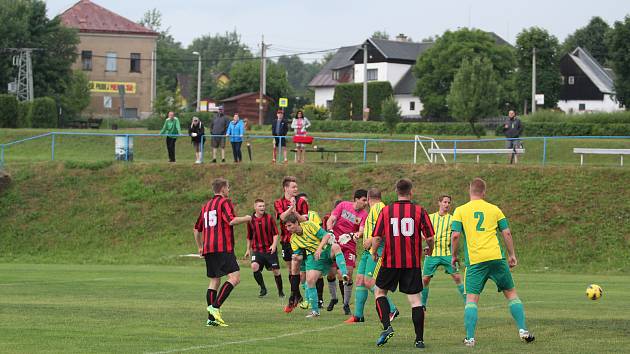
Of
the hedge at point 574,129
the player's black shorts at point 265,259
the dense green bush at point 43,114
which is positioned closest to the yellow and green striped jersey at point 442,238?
the player's black shorts at point 265,259

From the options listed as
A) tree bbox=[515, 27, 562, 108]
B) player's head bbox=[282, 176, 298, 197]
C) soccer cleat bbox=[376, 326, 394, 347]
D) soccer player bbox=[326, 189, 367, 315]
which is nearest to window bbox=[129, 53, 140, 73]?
tree bbox=[515, 27, 562, 108]

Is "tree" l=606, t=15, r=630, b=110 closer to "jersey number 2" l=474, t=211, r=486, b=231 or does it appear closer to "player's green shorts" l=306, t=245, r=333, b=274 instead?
"player's green shorts" l=306, t=245, r=333, b=274

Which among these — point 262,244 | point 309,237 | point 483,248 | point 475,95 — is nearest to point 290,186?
point 309,237

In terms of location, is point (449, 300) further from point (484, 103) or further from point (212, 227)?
point (484, 103)

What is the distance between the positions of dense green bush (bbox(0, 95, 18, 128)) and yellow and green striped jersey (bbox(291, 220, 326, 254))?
1891 inches

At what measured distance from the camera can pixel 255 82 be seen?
347ft

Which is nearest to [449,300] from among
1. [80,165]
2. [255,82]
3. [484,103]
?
[80,165]

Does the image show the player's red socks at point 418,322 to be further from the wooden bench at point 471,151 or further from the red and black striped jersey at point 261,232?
the wooden bench at point 471,151

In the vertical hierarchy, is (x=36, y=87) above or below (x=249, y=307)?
above

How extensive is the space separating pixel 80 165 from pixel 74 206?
120 inches

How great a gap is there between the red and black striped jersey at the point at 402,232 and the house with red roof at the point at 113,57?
3268 inches

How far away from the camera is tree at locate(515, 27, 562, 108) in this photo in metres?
84.3

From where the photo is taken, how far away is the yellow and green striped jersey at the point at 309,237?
→ 15.7 m

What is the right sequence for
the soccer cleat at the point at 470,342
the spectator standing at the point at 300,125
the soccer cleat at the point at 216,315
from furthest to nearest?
1. the spectator standing at the point at 300,125
2. the soccer cleat at the point at 216,315
3. the soccer cleat at the point at 470,342
